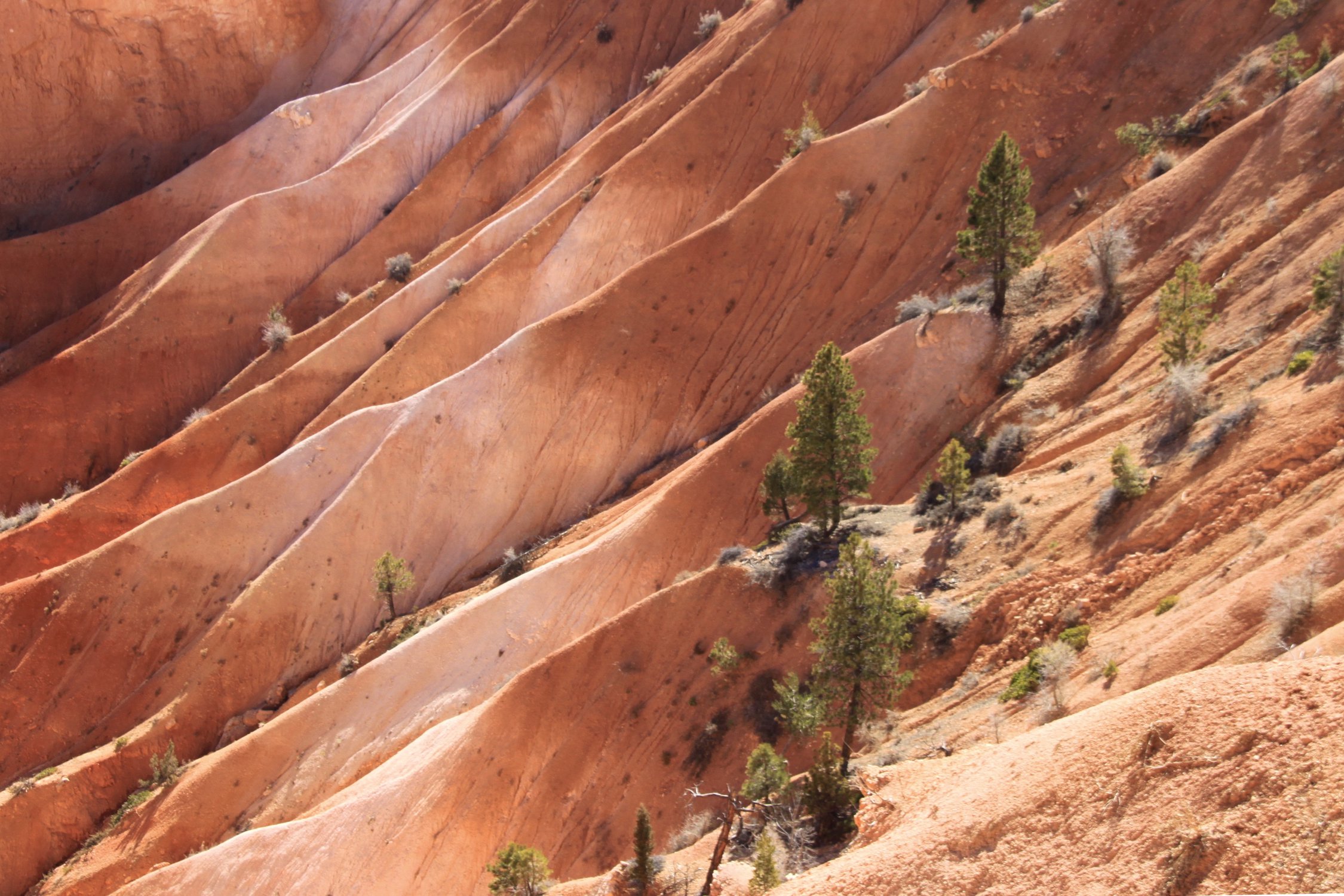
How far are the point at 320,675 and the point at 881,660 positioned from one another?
24303 millimetres

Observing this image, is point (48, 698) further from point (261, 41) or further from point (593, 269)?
point (261, 41)

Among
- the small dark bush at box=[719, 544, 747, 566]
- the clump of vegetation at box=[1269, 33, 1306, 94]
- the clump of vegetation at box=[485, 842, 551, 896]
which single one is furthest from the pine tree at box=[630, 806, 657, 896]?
the clump of vegetation at box=[1269, 33, 1306, 94]

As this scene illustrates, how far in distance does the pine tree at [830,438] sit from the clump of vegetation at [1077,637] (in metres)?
8.54

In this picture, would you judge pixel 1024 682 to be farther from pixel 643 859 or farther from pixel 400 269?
pixel 400 269

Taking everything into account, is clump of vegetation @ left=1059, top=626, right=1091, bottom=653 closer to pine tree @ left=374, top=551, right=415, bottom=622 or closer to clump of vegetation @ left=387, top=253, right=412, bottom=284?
pine tree @ left=374, top=551, right=415, bottom=622

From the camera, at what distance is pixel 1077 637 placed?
60.0ft

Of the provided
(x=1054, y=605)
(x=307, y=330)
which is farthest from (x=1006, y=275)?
(x=307, y=330)

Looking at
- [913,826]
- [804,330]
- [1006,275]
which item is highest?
[804,330]

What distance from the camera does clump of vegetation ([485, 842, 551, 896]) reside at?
71.6ft

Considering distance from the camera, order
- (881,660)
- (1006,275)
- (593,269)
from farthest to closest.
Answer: (593,269)
(1006,275)
(881,660)

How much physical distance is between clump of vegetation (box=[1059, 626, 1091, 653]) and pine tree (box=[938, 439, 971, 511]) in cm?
674

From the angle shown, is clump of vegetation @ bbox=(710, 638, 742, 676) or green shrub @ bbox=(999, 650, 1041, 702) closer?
green shrub @ bbox=(999, 650, 1041, 702)

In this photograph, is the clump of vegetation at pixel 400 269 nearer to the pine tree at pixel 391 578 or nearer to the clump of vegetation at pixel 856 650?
the pine tree at pixel 391 578

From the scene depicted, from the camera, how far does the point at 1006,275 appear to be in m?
30.9
